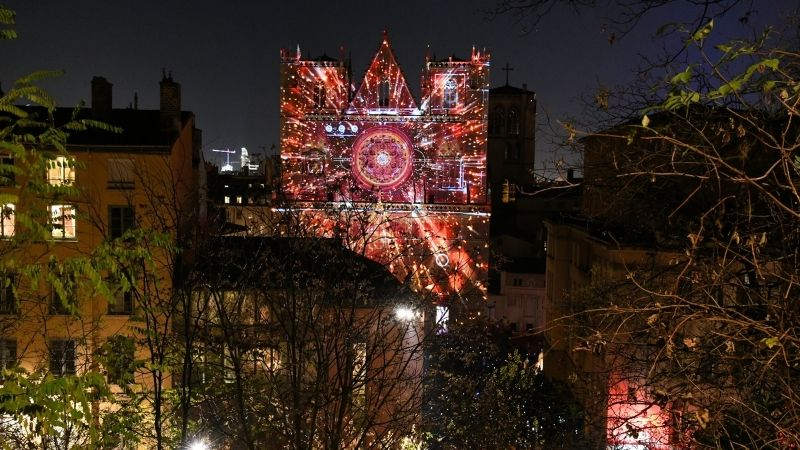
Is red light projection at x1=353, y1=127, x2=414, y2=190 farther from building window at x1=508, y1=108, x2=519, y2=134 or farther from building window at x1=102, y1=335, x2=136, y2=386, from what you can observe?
building window at x1=508, y1=108, x2=519, y2=134

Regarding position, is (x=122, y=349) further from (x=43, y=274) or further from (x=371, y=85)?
(x=371, y=85)

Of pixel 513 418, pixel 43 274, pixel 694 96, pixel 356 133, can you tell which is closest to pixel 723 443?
pixel 694 96

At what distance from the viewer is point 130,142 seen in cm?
2084

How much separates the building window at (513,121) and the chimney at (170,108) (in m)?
54.0

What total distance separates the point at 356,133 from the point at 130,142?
19.5m

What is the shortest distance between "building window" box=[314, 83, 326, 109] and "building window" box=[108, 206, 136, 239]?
65.5 feet

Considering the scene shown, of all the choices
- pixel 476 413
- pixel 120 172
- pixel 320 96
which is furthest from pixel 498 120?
pixel 476 413

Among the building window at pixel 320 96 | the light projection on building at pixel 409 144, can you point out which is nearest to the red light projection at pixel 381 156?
the light projection on building at pixel 409 144

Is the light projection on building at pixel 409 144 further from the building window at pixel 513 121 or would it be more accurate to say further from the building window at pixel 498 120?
the building window at pixel 513 121

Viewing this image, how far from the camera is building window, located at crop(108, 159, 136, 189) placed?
2086 cm

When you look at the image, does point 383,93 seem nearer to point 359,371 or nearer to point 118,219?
point 118,219

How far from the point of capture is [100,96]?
72.3 ft

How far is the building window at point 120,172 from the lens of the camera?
821 inches

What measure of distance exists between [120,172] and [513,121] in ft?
186
